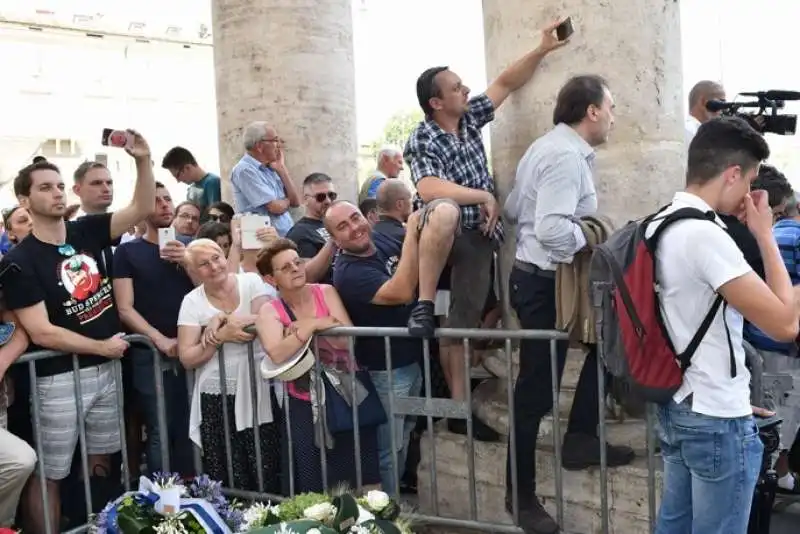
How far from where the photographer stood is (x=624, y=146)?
4.19 m

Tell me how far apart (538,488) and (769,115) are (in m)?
2.06

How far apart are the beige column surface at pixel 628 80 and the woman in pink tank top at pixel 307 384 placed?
4.87ft

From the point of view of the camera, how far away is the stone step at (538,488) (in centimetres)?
377

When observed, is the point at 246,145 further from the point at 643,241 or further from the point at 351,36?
the point at 643,241

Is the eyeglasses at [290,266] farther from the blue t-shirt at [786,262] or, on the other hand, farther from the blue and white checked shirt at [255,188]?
the blue t-shirt at [786,262]

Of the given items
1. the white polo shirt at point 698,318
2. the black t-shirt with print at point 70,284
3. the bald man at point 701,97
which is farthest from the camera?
the bald man at point 701,97

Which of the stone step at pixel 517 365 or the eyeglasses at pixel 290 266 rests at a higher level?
the eyeglasses at pixel 290 266

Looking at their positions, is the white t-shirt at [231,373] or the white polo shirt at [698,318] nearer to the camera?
the white polo shirt at [698,318]

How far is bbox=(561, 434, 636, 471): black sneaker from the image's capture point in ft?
12.7

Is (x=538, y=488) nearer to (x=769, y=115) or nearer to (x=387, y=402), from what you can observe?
(x=387, y=402)

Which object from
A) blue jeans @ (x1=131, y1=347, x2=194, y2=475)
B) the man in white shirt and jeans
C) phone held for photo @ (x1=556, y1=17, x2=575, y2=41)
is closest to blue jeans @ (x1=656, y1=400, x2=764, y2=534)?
the man in white shirt and jeans

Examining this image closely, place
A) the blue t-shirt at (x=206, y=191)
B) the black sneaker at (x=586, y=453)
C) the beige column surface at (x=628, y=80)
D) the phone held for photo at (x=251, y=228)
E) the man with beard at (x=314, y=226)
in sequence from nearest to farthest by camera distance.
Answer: the black sneaker at (x=586, y=453) → the beige column surface at (x=628, y=80) → the phone held for photo at (x=251, y=228) → the man with beard at (x=314, y=226) → the blue t-shirt at (x=206, y=191)

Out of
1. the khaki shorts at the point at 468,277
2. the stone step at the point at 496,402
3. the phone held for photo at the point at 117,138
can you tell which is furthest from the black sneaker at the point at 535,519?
the phone held for photo at the point at 117,138

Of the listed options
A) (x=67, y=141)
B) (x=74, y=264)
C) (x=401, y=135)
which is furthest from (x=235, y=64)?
(x=401, y=135)
